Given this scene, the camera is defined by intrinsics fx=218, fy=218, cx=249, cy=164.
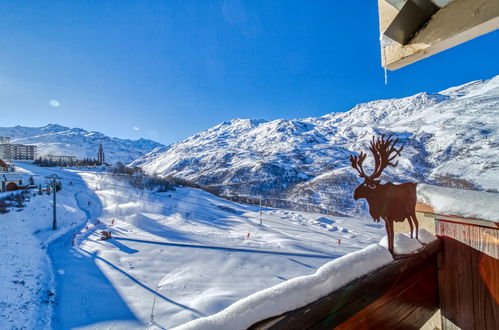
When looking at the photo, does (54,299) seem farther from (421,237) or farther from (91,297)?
(421,237)

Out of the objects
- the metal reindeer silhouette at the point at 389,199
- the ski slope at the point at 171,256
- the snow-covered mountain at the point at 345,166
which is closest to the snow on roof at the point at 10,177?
the ski slope at the point at 171,256

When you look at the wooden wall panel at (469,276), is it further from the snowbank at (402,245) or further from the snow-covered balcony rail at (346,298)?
the snowbank at (402,245)

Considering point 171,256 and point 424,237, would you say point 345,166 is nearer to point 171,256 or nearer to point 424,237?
point 171,256

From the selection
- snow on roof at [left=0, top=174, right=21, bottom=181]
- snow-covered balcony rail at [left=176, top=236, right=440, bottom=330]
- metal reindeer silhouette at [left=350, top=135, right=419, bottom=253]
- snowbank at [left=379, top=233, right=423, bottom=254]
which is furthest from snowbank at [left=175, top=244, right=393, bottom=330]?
snow on roof at [left=0, top=174, right=21, bottom=181]

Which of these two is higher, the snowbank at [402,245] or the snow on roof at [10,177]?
the snow on roof at [10,177]

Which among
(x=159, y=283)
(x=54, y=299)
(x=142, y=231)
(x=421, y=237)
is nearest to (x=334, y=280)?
(x=421, y=237)

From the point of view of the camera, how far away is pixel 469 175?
1729 inches

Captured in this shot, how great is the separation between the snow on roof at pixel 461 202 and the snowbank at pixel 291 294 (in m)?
0.59

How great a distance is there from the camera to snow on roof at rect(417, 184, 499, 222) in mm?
1099

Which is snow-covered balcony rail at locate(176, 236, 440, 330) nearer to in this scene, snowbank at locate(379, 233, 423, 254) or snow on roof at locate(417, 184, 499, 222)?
snowbank at locate(379, 233, 423, 254)

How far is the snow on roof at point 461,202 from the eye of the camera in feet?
3.61

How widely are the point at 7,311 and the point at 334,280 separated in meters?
11.6

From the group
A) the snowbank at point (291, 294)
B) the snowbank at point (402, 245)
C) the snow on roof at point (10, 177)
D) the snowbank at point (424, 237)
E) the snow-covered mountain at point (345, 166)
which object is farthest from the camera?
the snow-covered mountain at point (345, 166)

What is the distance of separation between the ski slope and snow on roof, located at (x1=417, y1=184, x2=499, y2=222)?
24.4 ft
